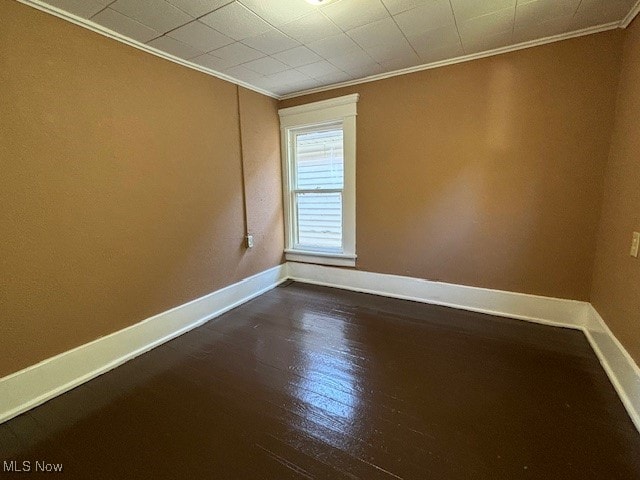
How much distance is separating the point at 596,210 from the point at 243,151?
3191mm

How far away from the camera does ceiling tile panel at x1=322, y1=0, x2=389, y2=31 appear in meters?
1.72

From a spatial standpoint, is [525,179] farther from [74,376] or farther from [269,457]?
[74,376]

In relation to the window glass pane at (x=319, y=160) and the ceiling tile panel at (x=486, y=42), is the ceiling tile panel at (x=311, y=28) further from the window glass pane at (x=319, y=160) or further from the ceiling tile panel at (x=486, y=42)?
the window glass pane at (x=319, y=160)

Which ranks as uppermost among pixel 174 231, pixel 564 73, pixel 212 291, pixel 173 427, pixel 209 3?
pixel 209 3

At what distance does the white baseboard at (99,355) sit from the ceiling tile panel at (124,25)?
6.83ft

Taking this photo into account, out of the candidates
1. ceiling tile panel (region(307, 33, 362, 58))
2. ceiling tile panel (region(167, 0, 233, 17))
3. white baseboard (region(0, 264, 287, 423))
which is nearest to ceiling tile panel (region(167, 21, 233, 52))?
ceiling tile panel (region(167, 0, 233, 17))

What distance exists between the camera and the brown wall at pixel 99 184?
159cm

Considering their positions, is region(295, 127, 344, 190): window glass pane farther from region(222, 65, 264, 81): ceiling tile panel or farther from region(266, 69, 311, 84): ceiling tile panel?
region(222, 65, 264, 81): ceiling tile panel

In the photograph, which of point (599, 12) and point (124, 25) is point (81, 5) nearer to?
point (124, 25)

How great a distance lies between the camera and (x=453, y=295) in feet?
9.36

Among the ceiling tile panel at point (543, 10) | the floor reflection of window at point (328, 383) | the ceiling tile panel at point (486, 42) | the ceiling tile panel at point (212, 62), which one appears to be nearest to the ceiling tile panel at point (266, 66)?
the ceiling tile panel at point (212, 62)

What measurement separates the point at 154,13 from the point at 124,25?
0.95ft

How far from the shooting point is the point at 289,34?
2.03 metres

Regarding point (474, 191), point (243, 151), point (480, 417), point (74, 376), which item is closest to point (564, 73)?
point (474, 191)
